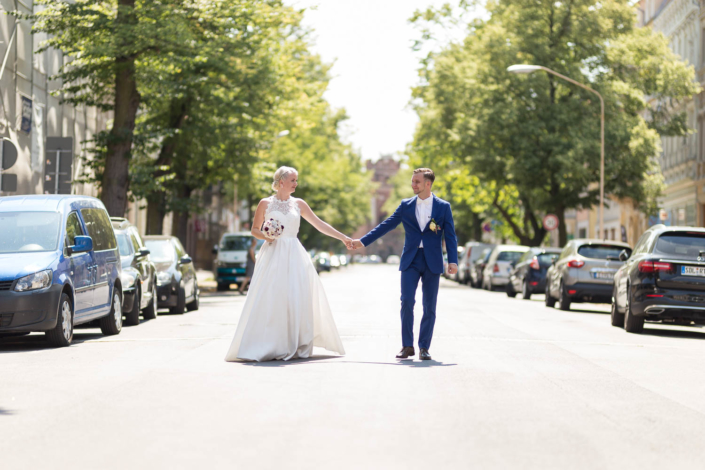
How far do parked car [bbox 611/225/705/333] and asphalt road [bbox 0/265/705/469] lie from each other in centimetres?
368

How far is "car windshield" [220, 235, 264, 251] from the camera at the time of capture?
3912cm

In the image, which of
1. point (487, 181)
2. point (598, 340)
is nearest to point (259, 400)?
point (598, 340)

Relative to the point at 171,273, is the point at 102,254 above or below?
above

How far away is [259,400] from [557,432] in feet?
7.45

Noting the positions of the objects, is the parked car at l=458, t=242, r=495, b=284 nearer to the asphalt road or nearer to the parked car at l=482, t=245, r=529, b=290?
the parked car at l=482, t=245, r=529, b=290

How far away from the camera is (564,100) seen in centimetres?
4516

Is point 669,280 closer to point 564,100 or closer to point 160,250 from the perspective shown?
point 160,250

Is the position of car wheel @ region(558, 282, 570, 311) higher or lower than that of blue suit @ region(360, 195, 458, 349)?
lower

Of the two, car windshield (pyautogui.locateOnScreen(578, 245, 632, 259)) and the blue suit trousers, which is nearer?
the blue suit trousers

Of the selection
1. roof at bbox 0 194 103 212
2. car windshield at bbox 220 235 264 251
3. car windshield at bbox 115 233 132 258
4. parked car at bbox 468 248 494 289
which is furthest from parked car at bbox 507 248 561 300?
roof at bbox 0 194 103 212

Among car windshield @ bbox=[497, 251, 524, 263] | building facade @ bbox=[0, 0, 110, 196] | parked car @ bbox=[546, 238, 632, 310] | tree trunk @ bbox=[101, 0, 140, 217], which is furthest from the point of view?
car windshield @ bbox=[497, 251, 524, 263]

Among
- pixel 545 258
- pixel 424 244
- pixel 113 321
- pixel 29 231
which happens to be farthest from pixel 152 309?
pixel 545 258

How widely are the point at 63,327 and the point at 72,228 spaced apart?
1.68 m

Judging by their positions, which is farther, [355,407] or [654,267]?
[654,267]
